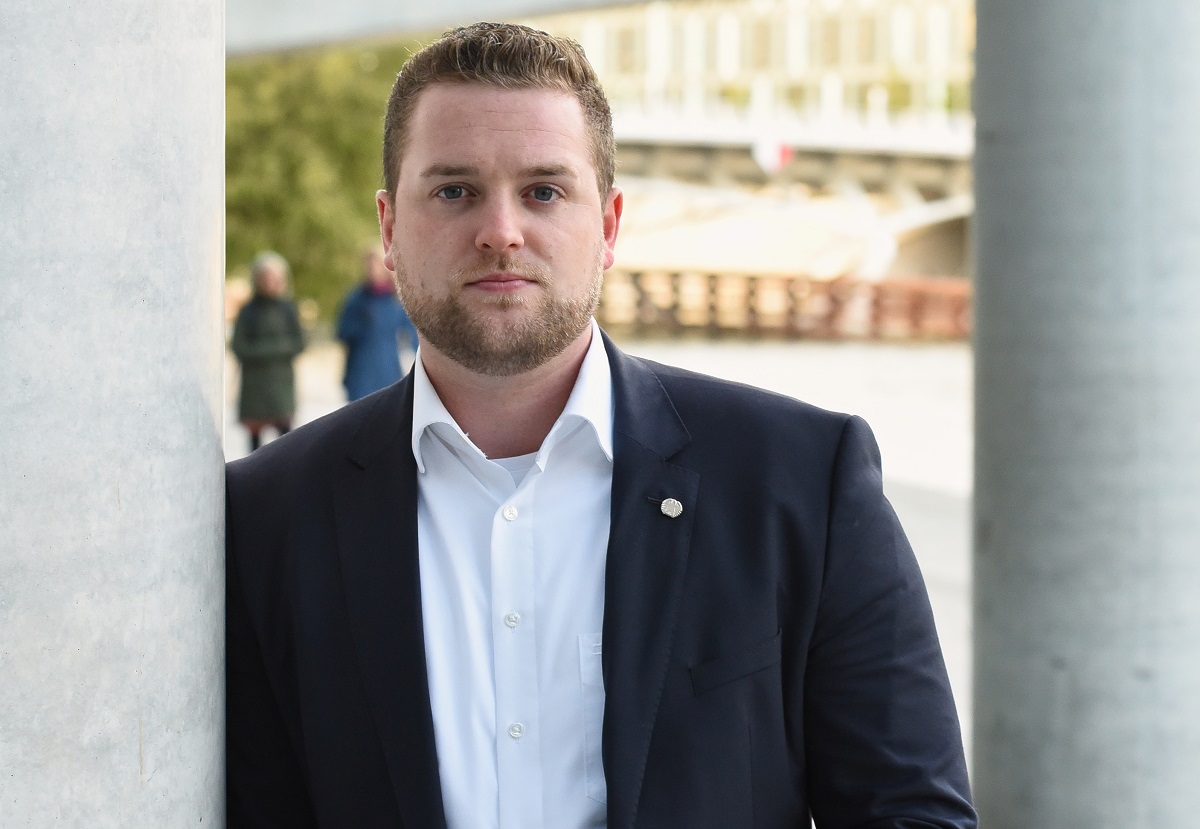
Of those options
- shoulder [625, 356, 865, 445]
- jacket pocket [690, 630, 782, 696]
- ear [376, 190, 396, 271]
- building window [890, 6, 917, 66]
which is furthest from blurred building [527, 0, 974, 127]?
jacket pocket [690, 630, 782, 696]

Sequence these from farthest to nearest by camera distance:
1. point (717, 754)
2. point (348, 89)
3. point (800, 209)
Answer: point (800, 209) < point (348, 89) < point (717, 754)

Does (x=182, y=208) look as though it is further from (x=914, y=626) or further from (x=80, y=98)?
(x=914, y=626)

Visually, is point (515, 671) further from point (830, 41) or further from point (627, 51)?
point (627, 51)

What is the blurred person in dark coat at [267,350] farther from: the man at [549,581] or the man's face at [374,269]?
the man at [549,581]

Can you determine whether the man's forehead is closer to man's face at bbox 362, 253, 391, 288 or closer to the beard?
the beard

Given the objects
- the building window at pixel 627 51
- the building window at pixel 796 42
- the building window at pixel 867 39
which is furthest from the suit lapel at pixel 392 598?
the building window at pixel 627 51

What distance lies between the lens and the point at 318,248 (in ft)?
86.7

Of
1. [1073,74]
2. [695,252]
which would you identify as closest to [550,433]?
[1073,74]

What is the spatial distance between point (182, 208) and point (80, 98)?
20cm

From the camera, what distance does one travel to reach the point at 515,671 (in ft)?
7.07

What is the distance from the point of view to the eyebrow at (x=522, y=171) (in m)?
2.19

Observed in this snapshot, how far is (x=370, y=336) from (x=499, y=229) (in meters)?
9.53

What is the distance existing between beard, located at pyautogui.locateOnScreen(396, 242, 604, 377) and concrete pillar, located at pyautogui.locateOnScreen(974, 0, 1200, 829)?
5.60 ft

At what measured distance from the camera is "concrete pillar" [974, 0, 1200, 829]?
346 cm
